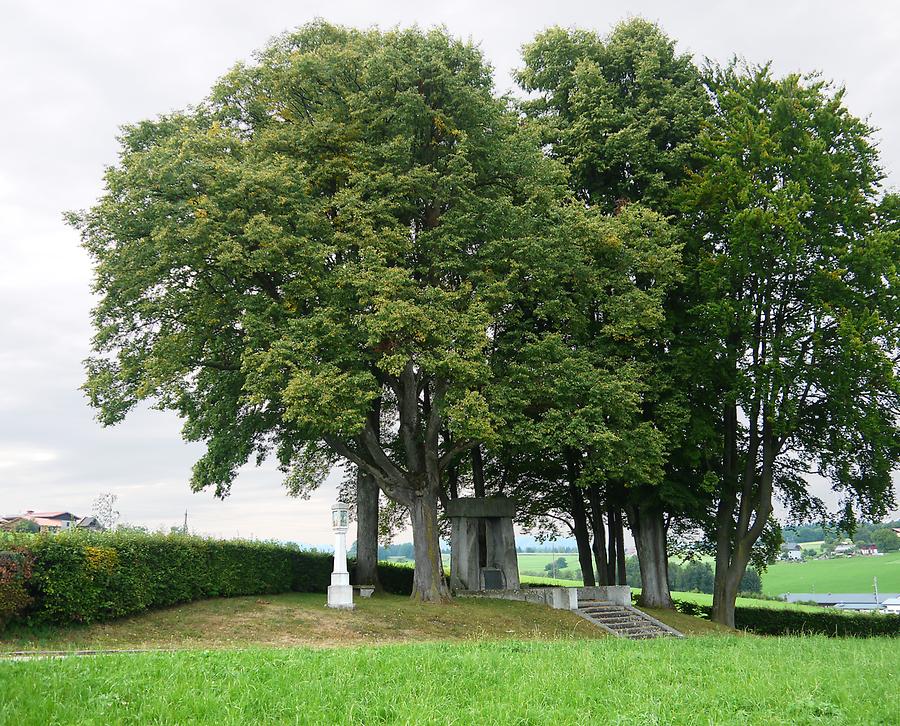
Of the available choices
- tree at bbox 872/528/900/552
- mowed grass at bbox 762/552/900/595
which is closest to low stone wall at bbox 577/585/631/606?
mowed grass at bbox 762/552/900/595

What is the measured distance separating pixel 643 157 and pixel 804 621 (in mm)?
20450

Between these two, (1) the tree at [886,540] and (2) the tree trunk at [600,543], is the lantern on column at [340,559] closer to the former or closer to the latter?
(2) the tree trunk at [600,543]

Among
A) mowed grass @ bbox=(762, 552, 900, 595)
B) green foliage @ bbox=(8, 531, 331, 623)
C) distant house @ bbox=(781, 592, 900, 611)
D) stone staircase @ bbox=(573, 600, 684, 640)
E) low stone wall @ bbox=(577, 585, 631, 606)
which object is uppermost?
green foliage @ bbox=(8, 531, 331, 623)

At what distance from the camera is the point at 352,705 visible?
7648 millimetres

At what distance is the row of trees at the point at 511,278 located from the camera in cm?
2069

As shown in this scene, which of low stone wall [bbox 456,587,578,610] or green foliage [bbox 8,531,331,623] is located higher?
green foliage [bbox 8,531,331,623]

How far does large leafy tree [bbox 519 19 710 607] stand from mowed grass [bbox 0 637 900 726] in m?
14.5

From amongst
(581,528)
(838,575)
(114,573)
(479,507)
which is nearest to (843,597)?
(838,575)

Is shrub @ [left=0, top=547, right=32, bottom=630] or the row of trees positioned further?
A: the row of trees

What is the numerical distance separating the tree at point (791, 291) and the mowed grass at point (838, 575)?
152 feet

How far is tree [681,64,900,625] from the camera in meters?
24.1

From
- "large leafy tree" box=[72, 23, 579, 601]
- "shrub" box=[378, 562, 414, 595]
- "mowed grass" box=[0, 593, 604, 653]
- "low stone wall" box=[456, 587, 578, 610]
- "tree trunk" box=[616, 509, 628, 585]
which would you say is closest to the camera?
A: "mowed grass" box=[0, 593, 604, 653]

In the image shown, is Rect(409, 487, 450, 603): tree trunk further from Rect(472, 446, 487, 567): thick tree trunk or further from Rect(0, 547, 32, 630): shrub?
Rect(0, 547, 32, 630): shrub

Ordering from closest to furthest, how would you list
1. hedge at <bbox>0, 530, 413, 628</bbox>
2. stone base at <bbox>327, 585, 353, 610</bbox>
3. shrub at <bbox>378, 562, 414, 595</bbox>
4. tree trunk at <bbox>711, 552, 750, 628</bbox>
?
hedge at <bbox>0, 530, 413, 628</bbox> < stone base at <bbox>327, 585, 353, 610</bbox> < tree trunk at <bbox>711, 552, 750, 628</bbox> < shrub at <bbox>378, 562, 414, 595</bbox>
